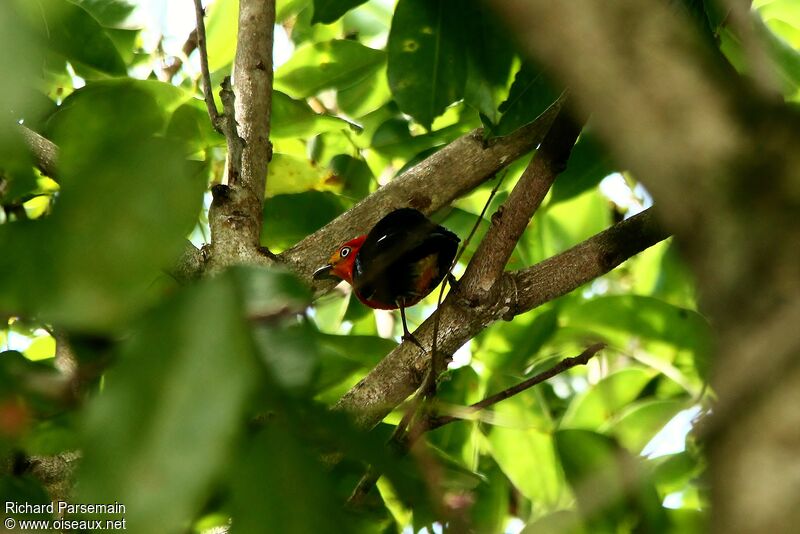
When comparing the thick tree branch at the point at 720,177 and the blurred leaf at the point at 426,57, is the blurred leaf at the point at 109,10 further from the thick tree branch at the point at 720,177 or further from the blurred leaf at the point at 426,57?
the thick tree branch at the point at 720,177

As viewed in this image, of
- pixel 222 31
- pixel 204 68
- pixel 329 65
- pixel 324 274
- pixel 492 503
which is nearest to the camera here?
pixel 204 68

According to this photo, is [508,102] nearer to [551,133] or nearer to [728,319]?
[551,133]

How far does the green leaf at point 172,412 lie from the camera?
370 mm

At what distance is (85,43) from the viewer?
1.73 m

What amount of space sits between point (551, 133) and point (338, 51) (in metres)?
0.89

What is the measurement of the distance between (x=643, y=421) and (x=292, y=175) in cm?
88

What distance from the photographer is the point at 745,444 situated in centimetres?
29

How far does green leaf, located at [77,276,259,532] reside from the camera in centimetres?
→ 37

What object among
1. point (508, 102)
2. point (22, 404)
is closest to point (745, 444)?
point (22, 404)

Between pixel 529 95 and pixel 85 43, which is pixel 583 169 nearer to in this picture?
pixel 529 95

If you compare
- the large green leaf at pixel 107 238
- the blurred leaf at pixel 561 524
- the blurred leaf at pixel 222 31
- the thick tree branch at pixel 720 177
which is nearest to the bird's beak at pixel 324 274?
the blurred leaf at pixel 222 31

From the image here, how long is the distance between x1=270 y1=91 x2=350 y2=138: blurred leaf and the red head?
11.2 inches

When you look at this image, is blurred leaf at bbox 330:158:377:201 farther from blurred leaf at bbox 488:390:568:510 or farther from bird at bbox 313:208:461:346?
blurred leaf at bbox 488:390:568:510

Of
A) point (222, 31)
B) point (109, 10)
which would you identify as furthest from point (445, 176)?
point (109, 10)
